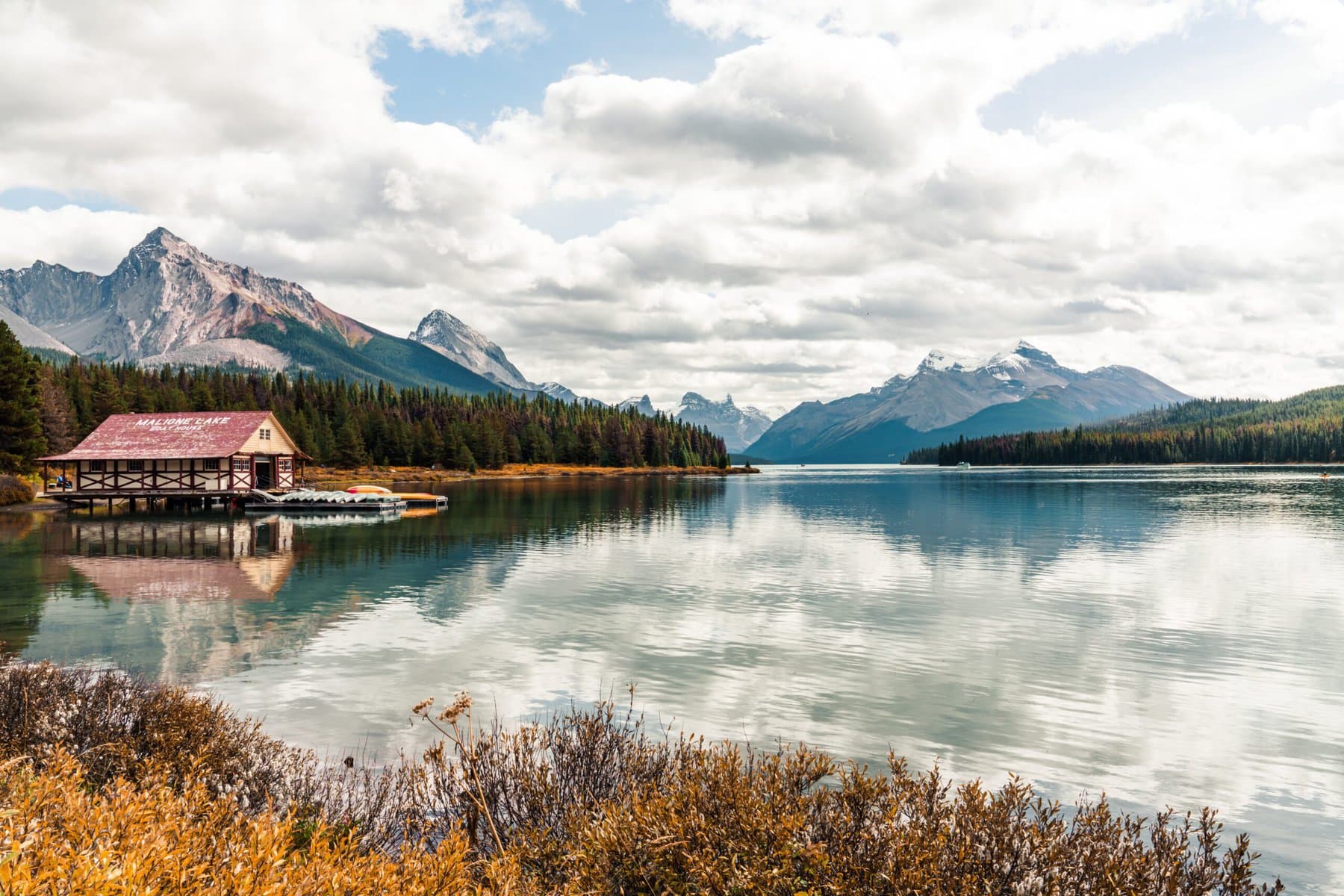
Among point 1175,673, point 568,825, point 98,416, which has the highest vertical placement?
point 98,416

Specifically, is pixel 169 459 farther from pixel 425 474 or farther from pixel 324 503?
pixel 425 474

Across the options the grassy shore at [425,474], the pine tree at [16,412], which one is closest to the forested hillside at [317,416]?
the grassy shore at [425,474]

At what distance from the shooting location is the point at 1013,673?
870 inches

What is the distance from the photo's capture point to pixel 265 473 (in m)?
96.6

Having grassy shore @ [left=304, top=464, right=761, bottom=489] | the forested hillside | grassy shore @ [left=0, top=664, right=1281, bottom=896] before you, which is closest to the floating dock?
grassy shore @ [left=304, top=464, right=761, bottom=489]

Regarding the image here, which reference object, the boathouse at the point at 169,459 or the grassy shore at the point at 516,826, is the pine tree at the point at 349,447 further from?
the grassy shore at the point at 516,826

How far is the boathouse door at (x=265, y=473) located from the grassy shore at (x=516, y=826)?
280 feet

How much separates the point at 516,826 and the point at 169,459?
301ft

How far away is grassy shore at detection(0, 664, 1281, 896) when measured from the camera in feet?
20.7

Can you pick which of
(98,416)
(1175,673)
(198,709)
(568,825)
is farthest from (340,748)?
(98,416)

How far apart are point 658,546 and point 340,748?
38.1 meters

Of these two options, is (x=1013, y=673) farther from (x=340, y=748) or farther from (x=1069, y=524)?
(x=1069, y=524)

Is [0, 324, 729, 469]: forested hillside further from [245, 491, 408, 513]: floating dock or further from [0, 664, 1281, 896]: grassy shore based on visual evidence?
[0, 664, 1281, 896]: grassy shore

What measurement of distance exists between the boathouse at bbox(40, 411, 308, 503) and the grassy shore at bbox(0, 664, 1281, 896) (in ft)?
264
